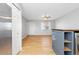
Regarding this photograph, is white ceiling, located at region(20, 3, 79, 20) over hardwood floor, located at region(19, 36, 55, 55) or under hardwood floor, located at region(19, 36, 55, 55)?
over

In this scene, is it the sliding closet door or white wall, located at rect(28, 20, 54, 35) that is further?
white wall, located at rect(28, 20, 54, 35)

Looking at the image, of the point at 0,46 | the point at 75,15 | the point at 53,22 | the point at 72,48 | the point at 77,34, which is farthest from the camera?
the point at 53,22

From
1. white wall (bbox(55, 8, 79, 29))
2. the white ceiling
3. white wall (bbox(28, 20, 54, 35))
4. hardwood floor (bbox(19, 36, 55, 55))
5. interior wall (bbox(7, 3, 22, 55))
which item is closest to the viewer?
interior wall (bbox(7, 3, 22, 55))

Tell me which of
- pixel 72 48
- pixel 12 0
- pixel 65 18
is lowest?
pixel 72 48

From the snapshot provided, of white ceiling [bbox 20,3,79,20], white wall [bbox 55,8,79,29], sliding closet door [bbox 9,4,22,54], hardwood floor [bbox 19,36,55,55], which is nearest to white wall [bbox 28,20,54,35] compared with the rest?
white wall [bbox 55,8,79,29]

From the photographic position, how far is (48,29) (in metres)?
14.6

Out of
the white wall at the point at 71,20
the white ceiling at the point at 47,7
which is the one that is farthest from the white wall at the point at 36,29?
the white ceiling at the point at 47,7

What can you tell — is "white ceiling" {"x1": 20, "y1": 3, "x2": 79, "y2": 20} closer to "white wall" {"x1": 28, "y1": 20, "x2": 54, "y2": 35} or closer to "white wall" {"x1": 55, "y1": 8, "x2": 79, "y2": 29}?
"white wall" {"x1": 55, "y1": 8, "x2": 79, "y2": 29}

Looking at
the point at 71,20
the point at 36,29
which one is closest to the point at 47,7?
the point at 71,20

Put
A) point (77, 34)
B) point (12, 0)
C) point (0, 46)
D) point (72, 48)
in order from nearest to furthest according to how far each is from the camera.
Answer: point (12, 0) → point (0, 46) → point (77, 34) → point (72, 48)

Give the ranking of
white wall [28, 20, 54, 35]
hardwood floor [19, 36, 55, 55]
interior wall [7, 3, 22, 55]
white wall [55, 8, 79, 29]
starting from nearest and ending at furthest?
1. interior wall [7, 3, 22, 55]
2. hardwood floor [19, 36, 55, 55]
3. white wall [55, 8, 79, 29]
4. white wall [28, 20, 54, 35]
